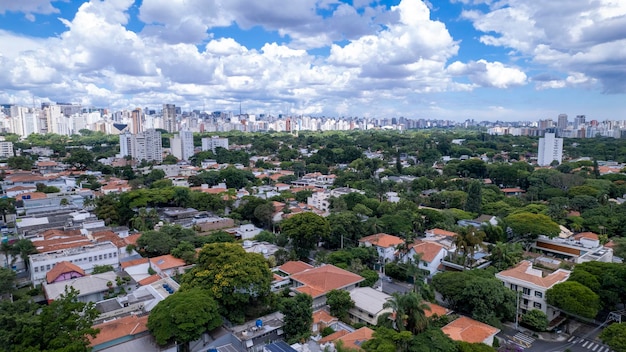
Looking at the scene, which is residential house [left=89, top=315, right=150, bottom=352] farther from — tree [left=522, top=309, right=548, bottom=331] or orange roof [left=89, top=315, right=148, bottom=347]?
tree [left=522, top=309, right=548, bottom=331]

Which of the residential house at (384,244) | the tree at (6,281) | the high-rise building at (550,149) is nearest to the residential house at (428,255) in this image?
the residential house at (384,244)

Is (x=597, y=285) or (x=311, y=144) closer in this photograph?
(x=597, y=285)

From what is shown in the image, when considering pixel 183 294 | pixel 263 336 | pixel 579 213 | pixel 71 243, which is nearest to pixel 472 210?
pixel 579 213

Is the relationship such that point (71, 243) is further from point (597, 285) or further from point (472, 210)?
point (472, 210)

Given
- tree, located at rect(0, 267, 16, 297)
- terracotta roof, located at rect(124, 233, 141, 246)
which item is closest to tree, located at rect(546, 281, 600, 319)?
terracotta roof, located at rect(124, 233, 141, 246)

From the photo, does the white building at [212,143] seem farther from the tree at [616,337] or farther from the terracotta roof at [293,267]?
the tree at [616,337]

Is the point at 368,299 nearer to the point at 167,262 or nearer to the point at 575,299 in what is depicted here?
the point at 575,299
